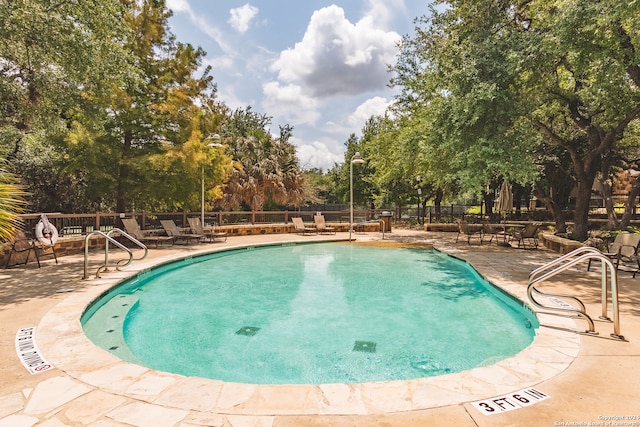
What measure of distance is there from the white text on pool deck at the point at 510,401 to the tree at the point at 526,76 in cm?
744

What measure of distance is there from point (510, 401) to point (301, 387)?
1715mm

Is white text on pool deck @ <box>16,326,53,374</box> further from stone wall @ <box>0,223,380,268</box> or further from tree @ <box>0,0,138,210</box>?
tree @ <box>0,0,138,210</box>

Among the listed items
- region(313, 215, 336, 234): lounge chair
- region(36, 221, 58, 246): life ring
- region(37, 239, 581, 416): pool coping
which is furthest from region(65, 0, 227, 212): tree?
region(37, 239, 581, 416): pool coping

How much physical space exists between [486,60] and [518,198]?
17490 mm

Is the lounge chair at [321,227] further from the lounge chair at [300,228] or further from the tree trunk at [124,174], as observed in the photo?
the tree trunk at [124,174]

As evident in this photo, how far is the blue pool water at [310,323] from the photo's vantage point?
14.5 ft

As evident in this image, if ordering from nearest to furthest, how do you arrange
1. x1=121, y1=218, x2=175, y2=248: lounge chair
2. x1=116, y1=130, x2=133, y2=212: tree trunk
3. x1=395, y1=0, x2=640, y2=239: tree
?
x1=395, y1=0, x2=640, y2=239: tree < x1=121, y1=218, x2=175, y2=248: lounge chair < x1=116, y1=130, x2=133, y2=212: tree trunk

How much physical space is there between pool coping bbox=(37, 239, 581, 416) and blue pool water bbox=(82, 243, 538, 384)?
0.88 metres

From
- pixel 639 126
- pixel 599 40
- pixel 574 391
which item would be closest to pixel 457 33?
pixel 599 40

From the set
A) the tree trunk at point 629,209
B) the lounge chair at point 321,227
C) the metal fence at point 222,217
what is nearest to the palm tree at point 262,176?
the metal fence at point 222,217

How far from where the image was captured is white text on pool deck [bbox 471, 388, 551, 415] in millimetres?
2689

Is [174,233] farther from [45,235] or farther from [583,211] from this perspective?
[583,211]

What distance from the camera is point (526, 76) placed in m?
9.91

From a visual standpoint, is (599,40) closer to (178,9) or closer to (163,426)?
(163,426)
